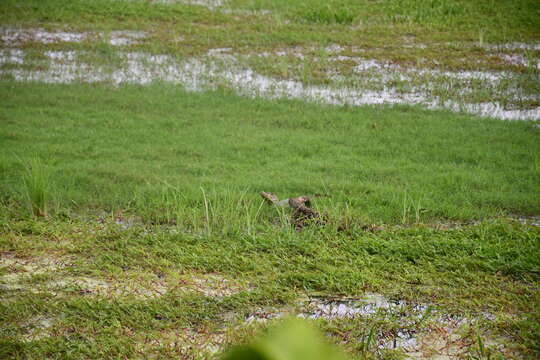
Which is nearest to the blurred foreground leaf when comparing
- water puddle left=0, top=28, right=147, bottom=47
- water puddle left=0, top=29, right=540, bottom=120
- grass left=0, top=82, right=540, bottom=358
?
grass left=0, top=82, right=540, bottom=358

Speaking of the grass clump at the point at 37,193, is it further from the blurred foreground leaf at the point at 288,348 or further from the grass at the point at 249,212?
the blurred foreground leaf at the point at 288,348

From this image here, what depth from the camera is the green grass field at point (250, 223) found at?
260 cm

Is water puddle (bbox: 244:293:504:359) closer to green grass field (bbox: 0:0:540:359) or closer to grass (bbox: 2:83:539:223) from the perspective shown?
green grass field (bbox: 0:0:540:359)

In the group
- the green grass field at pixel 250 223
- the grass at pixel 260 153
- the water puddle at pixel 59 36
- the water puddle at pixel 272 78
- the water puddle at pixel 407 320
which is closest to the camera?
the water puddle at pixel 407 320

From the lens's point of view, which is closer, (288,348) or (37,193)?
(288,348)

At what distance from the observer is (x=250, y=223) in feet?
13.4

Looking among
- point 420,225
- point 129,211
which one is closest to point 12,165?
point 129,211

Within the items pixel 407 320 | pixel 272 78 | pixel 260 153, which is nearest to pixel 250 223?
pixel 407 320

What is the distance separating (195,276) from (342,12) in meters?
11.7

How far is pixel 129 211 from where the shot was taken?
442 cm

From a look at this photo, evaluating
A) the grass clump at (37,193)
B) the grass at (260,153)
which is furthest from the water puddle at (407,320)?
the grass clump at (37,193)

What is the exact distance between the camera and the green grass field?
8.54 ft

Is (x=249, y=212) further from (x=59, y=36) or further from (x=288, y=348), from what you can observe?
(x=59, y=36)

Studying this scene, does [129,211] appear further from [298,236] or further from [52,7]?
[52,7]
